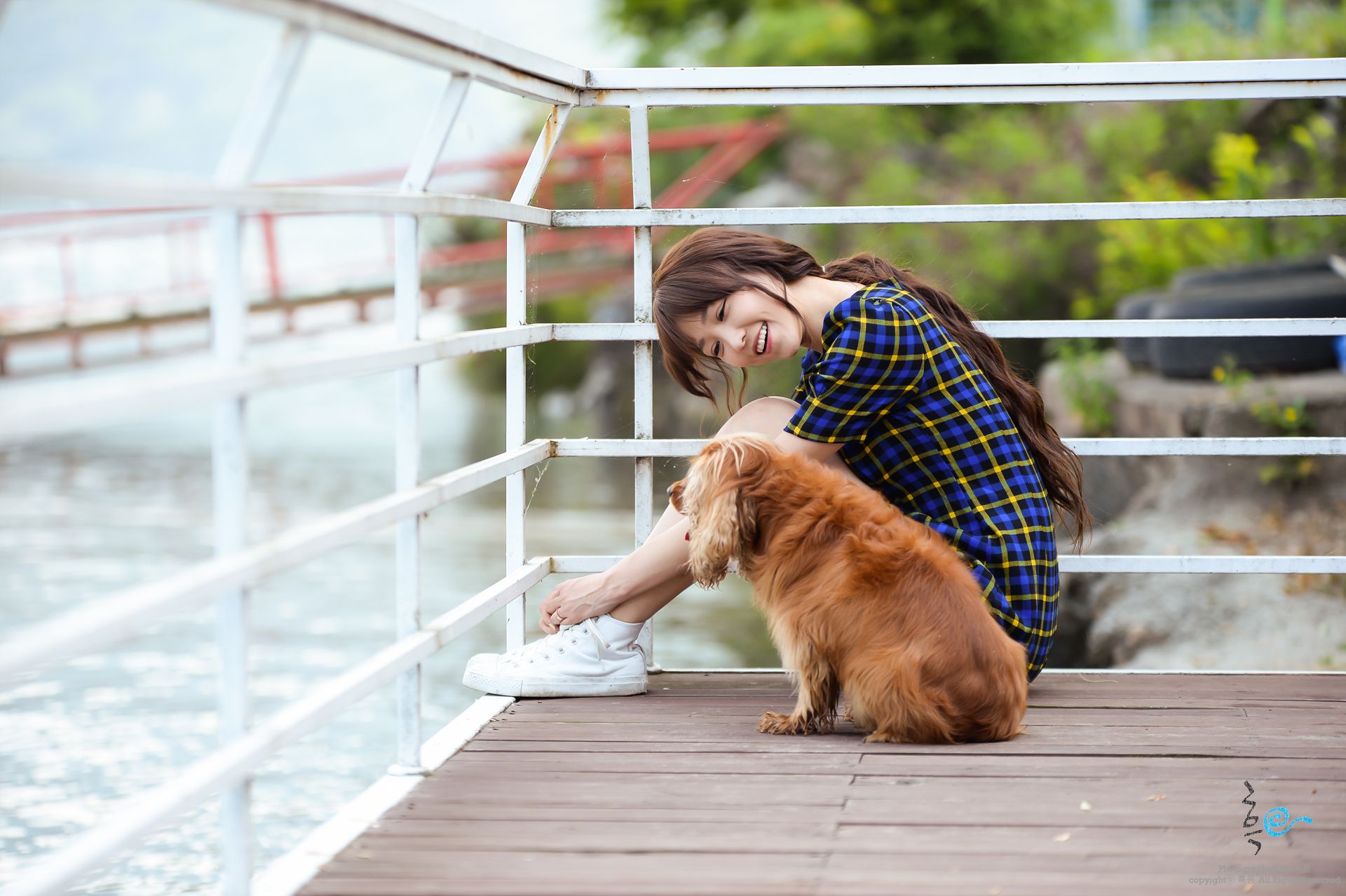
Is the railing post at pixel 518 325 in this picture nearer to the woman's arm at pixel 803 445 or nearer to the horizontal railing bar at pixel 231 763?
the horizontal railing bar at pixel 231 763

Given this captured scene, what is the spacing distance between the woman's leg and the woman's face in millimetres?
126

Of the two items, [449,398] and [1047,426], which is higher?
[1047,426]

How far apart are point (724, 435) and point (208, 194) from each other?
1380 millimetres

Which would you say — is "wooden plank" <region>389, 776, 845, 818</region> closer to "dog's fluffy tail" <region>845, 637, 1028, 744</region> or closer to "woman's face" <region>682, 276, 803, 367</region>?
"dog's fluffy tail" <region>845, 637, 1028, 744</region>

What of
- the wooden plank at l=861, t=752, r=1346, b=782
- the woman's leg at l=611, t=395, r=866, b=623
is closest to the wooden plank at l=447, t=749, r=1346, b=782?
the wooden plank at l=861, t=752, r=1346, b=782

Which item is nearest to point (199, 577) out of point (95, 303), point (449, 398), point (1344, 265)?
point (1344, 265)

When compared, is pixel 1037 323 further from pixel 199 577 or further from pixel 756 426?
pixel 199 577

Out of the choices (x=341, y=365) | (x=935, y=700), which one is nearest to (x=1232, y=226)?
(x=935, y=700)

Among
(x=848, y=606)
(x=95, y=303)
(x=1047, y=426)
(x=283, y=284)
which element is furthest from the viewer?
(x=283, y=284)

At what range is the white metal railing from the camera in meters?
1.50

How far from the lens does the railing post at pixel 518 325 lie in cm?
302

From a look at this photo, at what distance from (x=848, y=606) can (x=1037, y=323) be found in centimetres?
97

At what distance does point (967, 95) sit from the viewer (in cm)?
306

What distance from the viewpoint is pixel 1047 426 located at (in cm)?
290
